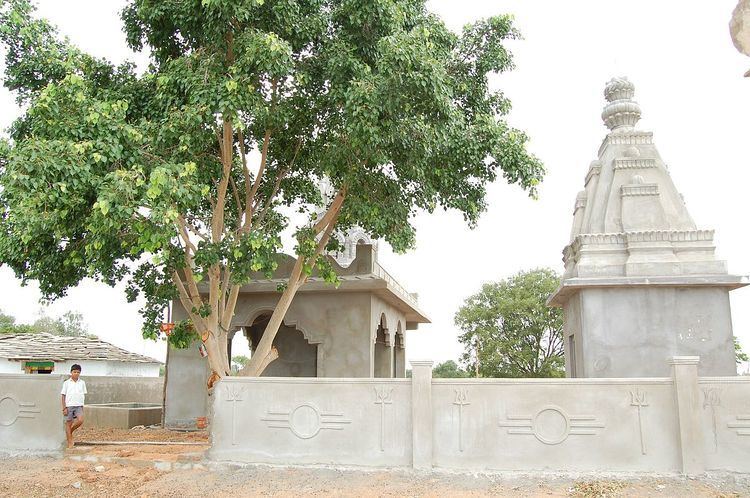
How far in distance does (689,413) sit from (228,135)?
8535 mm

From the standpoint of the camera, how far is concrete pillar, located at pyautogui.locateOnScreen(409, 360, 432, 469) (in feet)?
30.3

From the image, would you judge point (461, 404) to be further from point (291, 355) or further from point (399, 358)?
point (399, 358)

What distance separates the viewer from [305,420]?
9758mm

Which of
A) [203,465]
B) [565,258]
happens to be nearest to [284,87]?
[203,465]

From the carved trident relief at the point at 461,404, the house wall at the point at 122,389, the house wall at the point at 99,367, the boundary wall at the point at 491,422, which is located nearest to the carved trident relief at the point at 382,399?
the boundary wall at the point at 491,422

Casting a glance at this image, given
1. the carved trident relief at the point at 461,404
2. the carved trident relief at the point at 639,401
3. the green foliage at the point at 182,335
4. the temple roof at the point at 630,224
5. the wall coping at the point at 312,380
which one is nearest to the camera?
the carved trident relief at the point at 639,401

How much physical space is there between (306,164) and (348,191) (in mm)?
1941

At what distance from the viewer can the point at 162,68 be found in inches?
439

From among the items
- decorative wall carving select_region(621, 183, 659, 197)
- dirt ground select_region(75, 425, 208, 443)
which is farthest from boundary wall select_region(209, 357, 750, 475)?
decorative wall carving select_region(621, 183, 659, 197)

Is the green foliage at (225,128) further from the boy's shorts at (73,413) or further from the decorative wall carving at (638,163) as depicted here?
the decorative wall carving at (638,163)

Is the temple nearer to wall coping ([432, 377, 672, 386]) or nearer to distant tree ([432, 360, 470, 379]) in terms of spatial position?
wall coping ([432, 377, 672, 386])

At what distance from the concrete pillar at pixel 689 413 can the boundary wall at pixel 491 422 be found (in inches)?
0.6

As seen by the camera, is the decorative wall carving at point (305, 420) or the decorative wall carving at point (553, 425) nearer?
the decorative wall carving at point (553, 425)

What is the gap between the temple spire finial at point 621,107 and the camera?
46.9 feet
